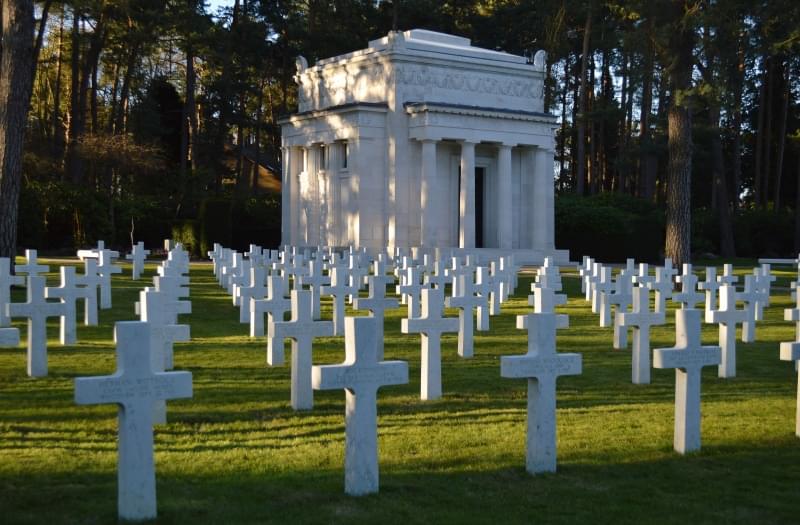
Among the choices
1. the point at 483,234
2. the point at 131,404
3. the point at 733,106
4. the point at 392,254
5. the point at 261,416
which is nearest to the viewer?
the point at 131,404

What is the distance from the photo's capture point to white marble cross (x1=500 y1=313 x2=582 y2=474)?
630cm

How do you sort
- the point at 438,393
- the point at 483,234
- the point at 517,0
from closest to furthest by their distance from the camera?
the point at 438,393, the point at 483,234, the point at 517,0

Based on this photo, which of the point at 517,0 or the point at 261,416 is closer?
the point at 261,416

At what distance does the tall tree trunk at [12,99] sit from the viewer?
731 inches

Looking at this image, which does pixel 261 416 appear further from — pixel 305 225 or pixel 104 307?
pixel 305 225

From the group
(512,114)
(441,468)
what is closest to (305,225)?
(512,114)

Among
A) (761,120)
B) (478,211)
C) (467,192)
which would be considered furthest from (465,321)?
(761,120)

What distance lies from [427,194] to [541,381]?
29.5 metres

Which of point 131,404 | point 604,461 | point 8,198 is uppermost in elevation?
point 8,198

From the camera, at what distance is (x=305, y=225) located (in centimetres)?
3909

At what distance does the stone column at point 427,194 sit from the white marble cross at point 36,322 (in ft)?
84.3

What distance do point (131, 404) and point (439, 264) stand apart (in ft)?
41.8

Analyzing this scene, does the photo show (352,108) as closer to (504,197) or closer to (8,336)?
(504,197)

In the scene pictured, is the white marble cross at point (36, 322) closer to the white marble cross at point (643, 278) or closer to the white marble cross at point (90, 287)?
the white marble cross at point (90, 287)
